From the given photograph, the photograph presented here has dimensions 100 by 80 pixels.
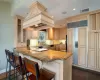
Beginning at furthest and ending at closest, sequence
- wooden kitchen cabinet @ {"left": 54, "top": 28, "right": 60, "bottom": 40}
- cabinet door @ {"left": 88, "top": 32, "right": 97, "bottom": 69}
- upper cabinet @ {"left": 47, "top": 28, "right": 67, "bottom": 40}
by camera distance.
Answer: wooden kitchen cabinet @ {"left": 54, "top": 28, "right": 60, "bottom": 40} < upper cabinet @ {"left": 47, "top": 28, "right": 67, "bottom": 40} < cabinet door @ {"left": 88, "top": 32, "right": 97, "bottom": 69}

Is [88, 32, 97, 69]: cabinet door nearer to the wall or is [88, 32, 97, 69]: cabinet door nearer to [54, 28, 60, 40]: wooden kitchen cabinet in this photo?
the wall

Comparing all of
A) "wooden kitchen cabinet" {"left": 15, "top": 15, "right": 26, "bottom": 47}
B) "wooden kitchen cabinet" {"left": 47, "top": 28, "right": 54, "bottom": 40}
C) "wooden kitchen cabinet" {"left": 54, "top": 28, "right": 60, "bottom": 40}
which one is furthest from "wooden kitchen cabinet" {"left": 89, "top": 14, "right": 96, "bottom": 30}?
"wooden kitchen cabinet" {"left": 54, "top": 28, "right": 60, "bottom": 40}

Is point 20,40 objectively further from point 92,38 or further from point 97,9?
point 97,9

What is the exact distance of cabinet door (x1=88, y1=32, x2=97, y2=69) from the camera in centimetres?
365

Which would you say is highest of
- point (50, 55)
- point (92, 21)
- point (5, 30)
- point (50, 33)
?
point (92, 21)

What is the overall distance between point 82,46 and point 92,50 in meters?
0.48

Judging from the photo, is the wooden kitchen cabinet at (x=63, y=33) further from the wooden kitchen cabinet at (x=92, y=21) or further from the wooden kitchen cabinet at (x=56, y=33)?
the wooden kitchen cabinet at (x=92, y=21)

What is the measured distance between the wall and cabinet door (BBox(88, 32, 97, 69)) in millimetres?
3654

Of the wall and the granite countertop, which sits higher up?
the wall

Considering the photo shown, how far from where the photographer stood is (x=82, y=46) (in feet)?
13.2

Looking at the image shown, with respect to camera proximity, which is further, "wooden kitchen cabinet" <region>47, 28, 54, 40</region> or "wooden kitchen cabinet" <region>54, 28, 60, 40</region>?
"wooden kitchen cabinet" <region>54, 28, 60, 40</region>

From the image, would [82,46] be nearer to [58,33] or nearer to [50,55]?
[50,55]

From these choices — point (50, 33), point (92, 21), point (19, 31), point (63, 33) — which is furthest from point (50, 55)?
point (63, 33)

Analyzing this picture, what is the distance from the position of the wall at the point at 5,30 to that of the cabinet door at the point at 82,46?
3301 millimetres
